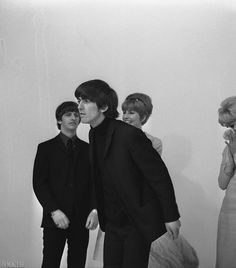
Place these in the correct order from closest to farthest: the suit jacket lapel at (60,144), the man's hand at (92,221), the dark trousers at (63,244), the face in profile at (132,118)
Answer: the man's hand at (92,221), the dark trousers at (63,244), the suit jacket lapel at (60,144), the face in profile at (132,118)

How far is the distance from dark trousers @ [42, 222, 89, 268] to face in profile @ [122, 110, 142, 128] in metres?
0.82

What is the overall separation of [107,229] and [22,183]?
157 cm

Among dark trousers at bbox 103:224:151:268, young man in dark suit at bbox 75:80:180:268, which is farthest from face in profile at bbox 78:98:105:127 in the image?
dark trousers at bbox 103:224:151:268

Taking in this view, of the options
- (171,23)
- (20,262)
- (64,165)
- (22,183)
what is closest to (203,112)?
(171,23)

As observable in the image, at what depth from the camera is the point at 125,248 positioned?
206 centimetres

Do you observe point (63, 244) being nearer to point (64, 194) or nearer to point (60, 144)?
point (64, 194)

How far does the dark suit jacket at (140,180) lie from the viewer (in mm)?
1976

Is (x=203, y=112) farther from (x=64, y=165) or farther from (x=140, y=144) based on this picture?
(x=140, y=144)

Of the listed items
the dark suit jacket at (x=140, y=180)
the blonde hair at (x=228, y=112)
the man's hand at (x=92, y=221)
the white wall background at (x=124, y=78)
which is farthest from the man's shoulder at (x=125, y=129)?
the white wall background at (x=124, y=78)

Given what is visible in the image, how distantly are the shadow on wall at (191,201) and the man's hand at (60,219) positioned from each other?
1.11 metres

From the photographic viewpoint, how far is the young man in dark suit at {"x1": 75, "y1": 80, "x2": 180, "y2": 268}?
198 cm

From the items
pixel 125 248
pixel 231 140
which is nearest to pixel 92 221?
pixel 125 248

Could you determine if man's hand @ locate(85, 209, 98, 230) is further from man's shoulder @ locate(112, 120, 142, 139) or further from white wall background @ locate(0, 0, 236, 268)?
white wall background @ locate(0, 0, 236, 268)

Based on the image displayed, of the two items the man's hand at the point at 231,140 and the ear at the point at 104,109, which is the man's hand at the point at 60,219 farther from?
the man's hand at the point at 231,140
